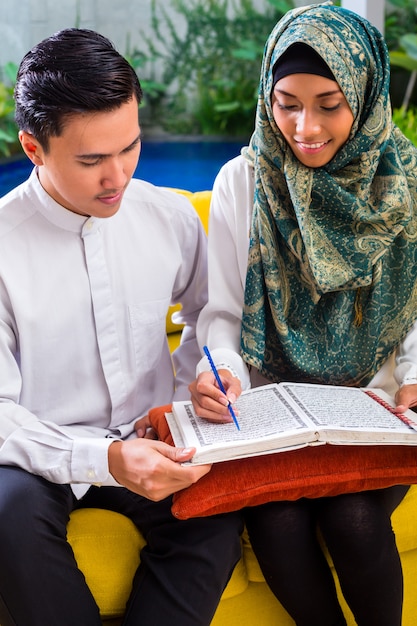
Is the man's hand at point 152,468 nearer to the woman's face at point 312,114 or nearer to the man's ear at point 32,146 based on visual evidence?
the man's ear at point 32,146

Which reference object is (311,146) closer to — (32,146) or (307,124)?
(307,124)

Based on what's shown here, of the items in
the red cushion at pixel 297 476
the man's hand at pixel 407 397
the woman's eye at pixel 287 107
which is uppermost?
the woman's eye at pixel 287 107

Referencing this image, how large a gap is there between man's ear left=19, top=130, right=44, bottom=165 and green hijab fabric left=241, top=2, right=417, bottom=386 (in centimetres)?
46

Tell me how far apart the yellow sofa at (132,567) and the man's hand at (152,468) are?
16 centimetres

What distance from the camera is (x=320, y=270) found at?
1.62m

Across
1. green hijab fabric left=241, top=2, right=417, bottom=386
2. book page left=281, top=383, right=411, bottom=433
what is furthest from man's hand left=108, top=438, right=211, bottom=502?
green hijab fabric left=241, top=2, right=417, bottom=386

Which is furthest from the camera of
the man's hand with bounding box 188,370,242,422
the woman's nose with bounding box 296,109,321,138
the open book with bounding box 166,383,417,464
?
the woman's nose with bounding box 296,109,321,138

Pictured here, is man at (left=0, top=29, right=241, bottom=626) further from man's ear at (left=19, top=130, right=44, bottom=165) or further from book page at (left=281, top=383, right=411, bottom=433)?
book page at (left=281, top=383, right=411, bottom=433)

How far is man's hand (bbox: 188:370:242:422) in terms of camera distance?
4.63 feet

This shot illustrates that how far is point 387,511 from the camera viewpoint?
149 cm

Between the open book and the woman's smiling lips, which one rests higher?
the woman's smiling lips

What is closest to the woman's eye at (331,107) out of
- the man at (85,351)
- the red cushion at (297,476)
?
the man at (85,351)

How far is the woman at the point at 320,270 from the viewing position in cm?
143

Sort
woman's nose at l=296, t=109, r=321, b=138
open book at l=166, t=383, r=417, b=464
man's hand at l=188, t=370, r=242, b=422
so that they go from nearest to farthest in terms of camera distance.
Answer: open book at l=166, t=383, r=417, b=464, man's hand at l=188, t=370, r=242, b=422, woman's nose at l=296, t=109, r=321, b=138
